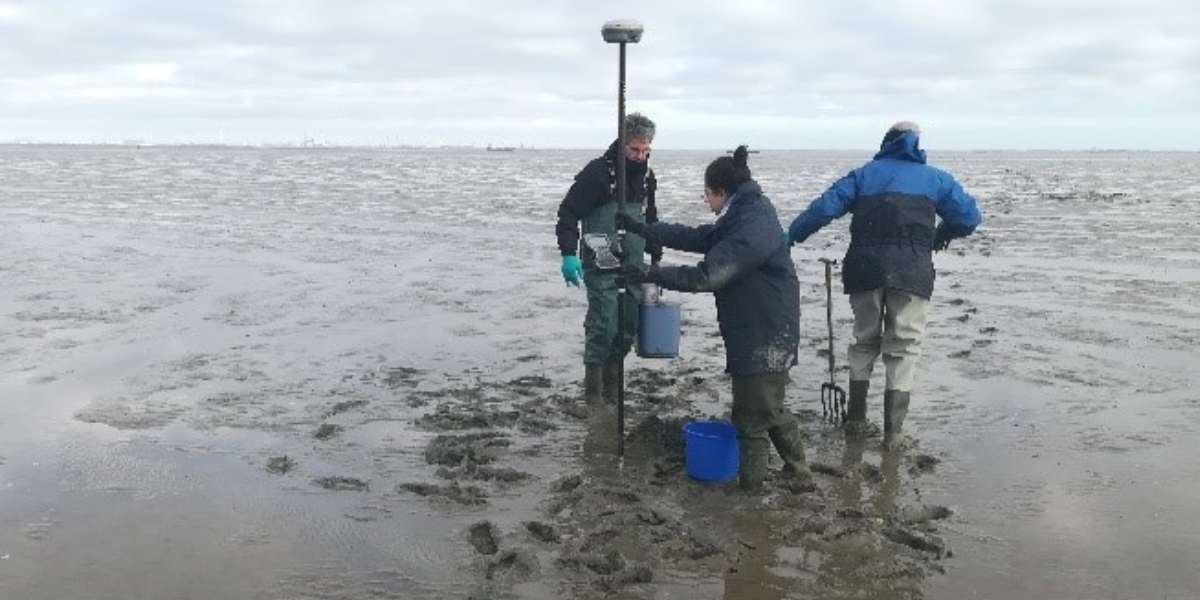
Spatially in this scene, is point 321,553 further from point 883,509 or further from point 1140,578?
point 1140,578

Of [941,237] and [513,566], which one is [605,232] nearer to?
[941,237]

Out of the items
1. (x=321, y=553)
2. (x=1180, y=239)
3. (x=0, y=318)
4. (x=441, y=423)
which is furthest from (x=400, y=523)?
(x=1180, y=239)

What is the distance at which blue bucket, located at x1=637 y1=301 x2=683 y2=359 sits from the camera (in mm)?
6629

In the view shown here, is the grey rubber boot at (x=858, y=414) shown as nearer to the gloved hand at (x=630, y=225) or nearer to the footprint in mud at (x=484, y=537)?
the gloved hand at (x=630, y=225)

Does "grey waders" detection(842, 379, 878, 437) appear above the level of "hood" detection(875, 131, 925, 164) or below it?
below

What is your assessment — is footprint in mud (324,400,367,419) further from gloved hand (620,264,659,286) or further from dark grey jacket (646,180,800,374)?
dark grey jacket (646,180,800,374)

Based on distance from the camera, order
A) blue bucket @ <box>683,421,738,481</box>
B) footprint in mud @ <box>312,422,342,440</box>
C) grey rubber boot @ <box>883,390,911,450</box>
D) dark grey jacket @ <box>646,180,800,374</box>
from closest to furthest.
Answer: dark grey jacket @ <box>646,180,800,374</box> → blue bucket @ <box>683,421,738,481</box> → grey rubber boot @ <box>883,390,911,450</box> → footprint in mud @ <box>312,422,342,440</box>

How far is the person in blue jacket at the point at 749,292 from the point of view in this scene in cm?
575

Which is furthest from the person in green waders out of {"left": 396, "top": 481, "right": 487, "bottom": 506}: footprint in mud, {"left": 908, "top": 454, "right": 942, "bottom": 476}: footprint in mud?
{"left": 908, "top": 454, "right": 942, "bottom": 476}: footprint in mud

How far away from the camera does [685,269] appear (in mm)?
5824

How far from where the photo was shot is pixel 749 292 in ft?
19.4

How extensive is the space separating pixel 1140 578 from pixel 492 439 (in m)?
4.16

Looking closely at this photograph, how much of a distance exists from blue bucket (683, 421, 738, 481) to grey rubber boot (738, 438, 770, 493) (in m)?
0.14

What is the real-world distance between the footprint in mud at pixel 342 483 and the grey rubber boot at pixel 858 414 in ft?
11.8
